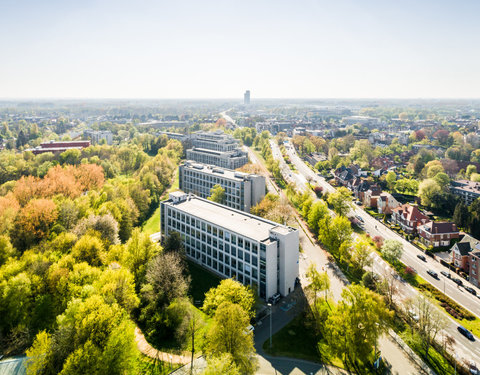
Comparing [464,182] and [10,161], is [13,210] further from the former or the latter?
[464,182]

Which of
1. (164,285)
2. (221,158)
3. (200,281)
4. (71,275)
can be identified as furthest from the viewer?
(221,158)

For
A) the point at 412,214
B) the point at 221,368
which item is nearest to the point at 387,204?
the point at 412,214

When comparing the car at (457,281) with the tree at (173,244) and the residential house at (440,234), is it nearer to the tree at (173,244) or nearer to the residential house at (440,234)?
the residential house at (440,234)

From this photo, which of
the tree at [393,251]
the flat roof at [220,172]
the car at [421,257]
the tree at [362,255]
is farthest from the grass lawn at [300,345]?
the flat roof at [220,172]

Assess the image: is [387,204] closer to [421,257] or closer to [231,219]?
[421,257]

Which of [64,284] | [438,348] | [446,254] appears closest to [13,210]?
[64,284]

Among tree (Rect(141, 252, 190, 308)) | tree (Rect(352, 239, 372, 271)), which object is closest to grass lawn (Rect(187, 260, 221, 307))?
tree (Rect(141, 252, 190, 308))
